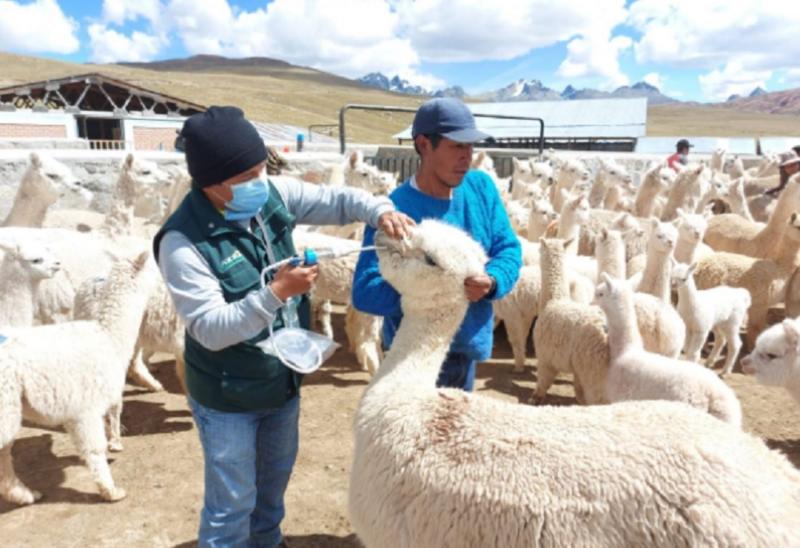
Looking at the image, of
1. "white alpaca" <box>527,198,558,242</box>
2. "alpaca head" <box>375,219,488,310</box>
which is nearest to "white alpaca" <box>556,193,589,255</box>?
"white alpaca" <box>527,198,558,242</box>

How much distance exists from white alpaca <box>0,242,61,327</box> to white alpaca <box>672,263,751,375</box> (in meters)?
5.08

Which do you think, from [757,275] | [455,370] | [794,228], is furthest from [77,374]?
[794,228]

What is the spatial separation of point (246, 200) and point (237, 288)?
30 cm

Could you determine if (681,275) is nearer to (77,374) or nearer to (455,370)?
(455,370)

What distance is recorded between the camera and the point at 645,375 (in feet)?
12.4

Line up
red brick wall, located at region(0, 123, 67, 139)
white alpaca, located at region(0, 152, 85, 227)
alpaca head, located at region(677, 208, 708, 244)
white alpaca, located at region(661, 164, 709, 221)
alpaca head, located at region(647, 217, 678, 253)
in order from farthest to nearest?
red brick wall, located at region(0, 123, 67, 139) < white alpaca, located at region(661, 164, 709, 221) < alpaca head, located at region(677, 208, 708, 244) < white alpaca, located at region(0, 152, 85, 227) < alpaca head, located at region(647, 217, 678, 253)

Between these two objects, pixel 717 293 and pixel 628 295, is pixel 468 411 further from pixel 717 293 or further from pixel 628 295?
pixel 717 293

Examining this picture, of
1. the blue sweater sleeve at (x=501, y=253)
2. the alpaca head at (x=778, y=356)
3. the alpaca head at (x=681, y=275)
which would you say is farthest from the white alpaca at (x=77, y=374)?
the alpaca head at (x=681, y=275)

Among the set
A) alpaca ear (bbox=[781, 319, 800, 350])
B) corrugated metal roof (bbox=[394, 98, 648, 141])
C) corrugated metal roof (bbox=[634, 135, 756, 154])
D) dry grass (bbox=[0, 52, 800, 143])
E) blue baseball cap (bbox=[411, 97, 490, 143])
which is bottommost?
alpaca ear (bbox=[781, 319, 800, 350])

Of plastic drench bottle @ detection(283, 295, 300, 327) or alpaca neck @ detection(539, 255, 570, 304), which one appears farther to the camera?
alpaca neck @ detection(539, 255, 570, 304)

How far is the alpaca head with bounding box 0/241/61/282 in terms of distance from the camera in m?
4.16

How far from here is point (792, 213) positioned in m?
6.93

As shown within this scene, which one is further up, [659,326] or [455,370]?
[455,370]

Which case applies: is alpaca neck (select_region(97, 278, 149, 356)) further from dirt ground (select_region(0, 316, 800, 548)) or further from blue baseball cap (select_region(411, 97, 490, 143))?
blue baseball cap (select_region(411, 97, 490, 143))
